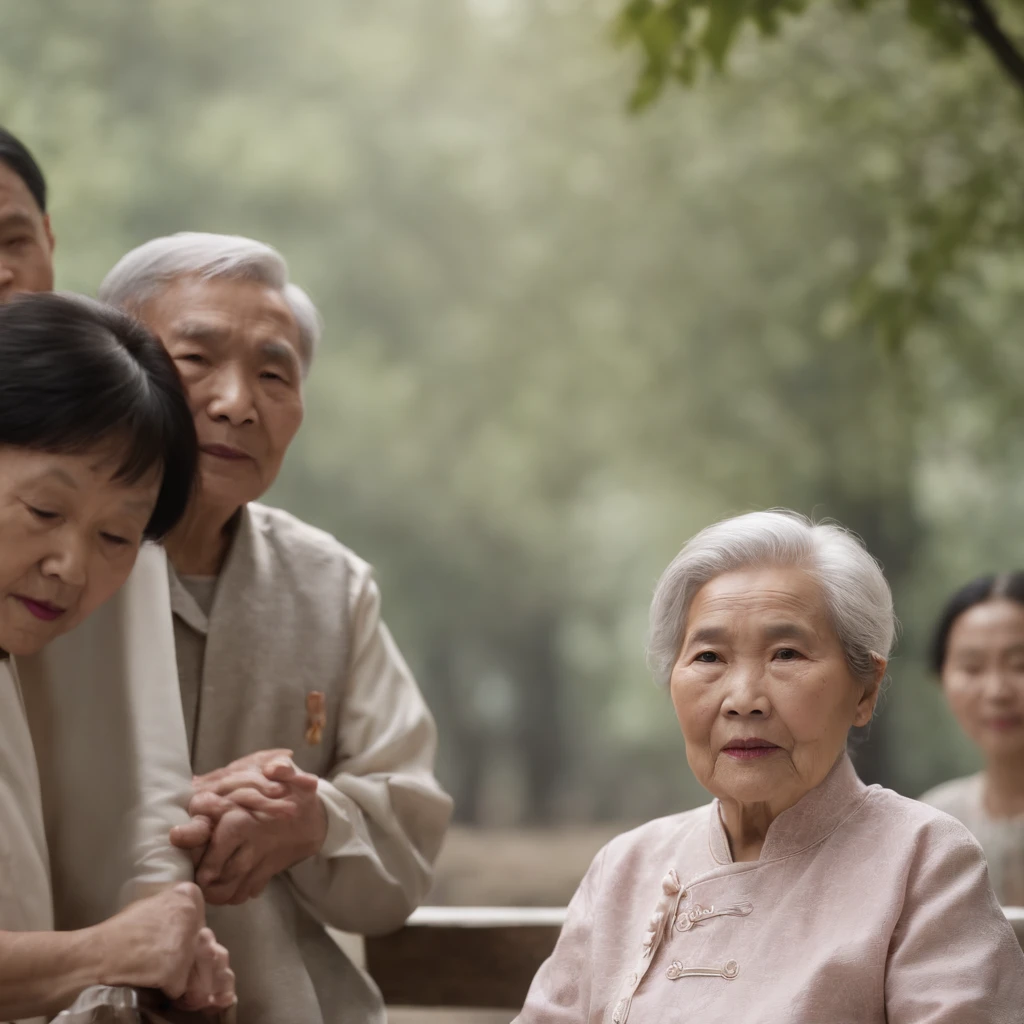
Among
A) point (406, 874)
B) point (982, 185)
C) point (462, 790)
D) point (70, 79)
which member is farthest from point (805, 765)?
point (70, 79)

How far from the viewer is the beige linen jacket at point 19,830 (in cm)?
181

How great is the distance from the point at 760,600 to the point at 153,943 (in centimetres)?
95

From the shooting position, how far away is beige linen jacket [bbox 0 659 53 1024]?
1809 mm

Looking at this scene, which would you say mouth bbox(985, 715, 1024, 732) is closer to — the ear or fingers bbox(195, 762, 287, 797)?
the ear

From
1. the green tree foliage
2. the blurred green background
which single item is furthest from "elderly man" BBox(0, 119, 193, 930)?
the blurred green background

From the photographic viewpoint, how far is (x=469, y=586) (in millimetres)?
11070

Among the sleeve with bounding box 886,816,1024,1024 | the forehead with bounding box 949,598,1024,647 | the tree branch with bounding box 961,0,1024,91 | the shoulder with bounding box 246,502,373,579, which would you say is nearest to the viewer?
the sleeve with bounding box 886,816,1024,1024

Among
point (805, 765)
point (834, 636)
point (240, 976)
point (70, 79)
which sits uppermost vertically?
point (70, 79)

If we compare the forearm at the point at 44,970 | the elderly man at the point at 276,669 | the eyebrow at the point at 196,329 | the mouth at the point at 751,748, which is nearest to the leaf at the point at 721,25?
the elderly man at the point at 276,669

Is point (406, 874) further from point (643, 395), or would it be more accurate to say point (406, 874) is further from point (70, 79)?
point (70, 79)

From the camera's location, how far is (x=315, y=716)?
7.97 feet

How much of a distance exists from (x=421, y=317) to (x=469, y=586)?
2.32 meters

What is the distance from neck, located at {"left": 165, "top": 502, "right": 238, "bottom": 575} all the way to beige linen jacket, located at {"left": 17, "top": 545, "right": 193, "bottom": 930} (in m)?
0.35

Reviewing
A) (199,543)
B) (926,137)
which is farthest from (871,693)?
(926,137)
